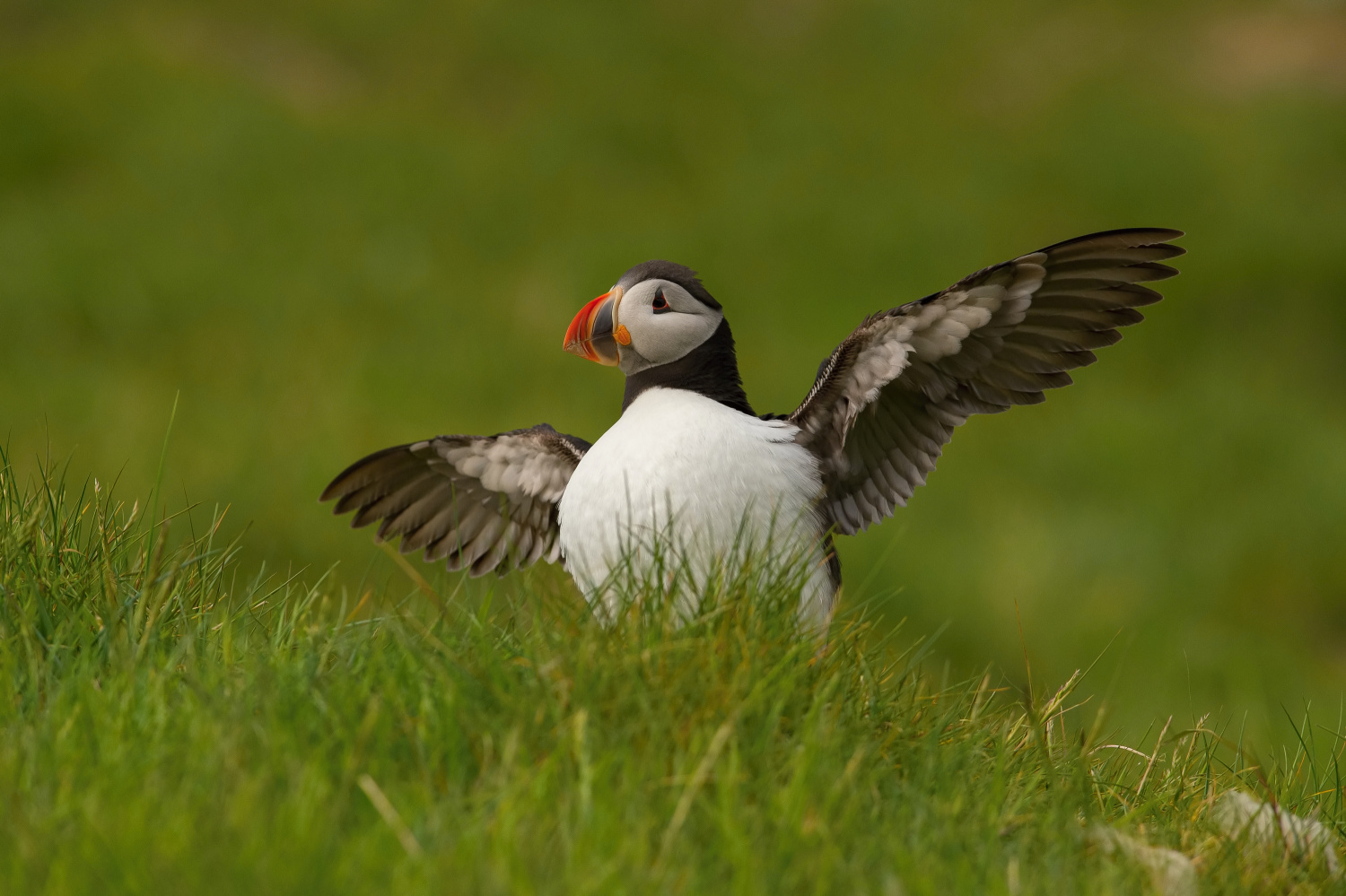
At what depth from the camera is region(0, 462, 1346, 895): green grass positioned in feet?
7.01

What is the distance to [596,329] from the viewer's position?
4.08m

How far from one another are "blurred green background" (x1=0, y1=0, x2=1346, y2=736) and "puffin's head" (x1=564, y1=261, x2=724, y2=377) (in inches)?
183

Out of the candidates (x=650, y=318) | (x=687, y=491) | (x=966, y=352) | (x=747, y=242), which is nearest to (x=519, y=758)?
Result: (x=687, y=491)

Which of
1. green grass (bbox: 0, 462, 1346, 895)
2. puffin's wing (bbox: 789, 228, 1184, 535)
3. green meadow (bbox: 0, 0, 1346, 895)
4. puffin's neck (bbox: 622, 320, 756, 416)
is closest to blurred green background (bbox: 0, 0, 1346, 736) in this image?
green meadow (bbox: 0, 0, 1346, 895)

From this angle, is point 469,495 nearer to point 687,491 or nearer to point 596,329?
point 596,329

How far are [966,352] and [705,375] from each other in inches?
34.7

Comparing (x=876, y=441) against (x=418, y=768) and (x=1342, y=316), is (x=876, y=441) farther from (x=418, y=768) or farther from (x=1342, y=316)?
(x=1342, y=316)

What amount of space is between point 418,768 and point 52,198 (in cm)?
1419

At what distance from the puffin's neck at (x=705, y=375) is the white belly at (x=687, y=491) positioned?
5.7 inches

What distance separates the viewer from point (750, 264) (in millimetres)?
13656

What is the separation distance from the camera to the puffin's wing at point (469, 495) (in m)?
4.56

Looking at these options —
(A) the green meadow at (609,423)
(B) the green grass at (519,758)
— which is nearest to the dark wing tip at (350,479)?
(A) the green meadow at (609,423)

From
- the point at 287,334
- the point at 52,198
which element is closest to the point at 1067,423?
the point at 287,334

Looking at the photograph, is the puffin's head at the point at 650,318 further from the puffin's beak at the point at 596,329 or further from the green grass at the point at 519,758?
the green grass at the point at 519,758
